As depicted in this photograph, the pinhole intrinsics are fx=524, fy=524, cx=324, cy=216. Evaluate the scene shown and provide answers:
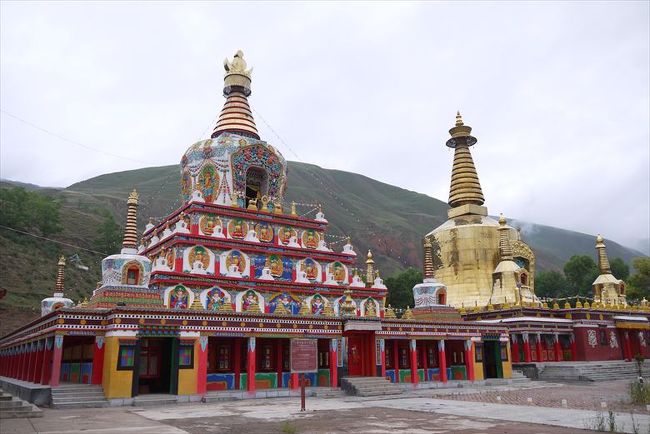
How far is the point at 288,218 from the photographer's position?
33.1 meters

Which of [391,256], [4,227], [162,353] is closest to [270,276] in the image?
[162,353]

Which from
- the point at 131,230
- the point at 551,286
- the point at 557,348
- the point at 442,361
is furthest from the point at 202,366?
the point at 551,286

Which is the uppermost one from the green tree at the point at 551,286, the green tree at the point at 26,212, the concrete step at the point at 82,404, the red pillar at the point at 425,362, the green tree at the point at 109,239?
the green tree at the point at 26,212

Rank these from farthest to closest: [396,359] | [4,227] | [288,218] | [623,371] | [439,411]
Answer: [4,227] < [623,371] < [288,218] < [396,359] < [439,411]

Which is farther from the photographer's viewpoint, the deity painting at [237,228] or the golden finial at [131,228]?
the deity painting at [237,228]

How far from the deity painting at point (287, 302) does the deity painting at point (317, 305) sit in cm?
105

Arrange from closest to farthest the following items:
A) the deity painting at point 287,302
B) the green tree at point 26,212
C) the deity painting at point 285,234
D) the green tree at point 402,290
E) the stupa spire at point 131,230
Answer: the stupa spire at point 131,230 < the deity painting at point 287,302 < the deity painting at point 285,234 < the green tree at point 26,212 < the green tree at point 402,290

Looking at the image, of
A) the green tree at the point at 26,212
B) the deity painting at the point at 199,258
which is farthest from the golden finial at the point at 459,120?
the green tree at the point at 26,212

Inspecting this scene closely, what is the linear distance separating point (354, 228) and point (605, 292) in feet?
361

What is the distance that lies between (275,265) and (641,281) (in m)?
49.4

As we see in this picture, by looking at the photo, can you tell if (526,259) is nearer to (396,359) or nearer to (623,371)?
(623,371)

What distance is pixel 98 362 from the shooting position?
72.6ft

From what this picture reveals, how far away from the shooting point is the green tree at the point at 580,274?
76625mm

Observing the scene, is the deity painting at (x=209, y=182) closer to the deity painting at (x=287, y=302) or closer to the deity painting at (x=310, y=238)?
the deity painting at (x=310, y=238)
